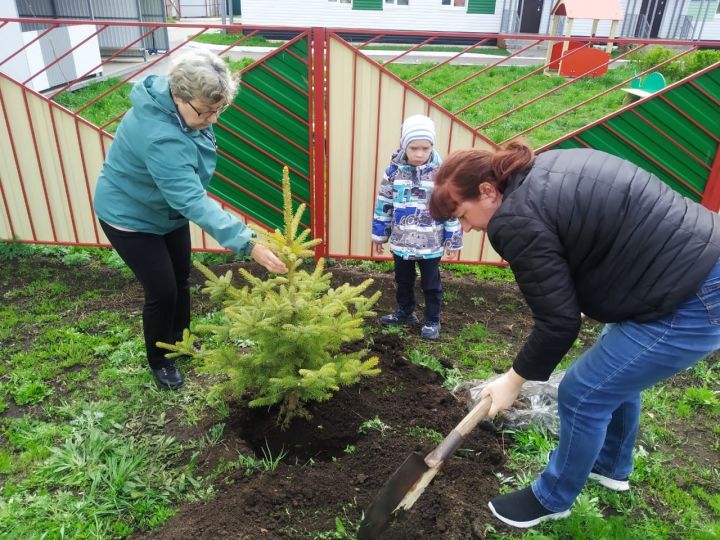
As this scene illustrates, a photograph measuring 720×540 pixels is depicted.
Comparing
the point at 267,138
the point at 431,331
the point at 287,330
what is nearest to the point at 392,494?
the point at 287,330

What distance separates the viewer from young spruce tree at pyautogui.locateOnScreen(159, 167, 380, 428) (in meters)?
2.45

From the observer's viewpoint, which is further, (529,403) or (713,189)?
(713,189)

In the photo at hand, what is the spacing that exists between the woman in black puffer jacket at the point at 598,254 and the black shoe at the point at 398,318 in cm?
191

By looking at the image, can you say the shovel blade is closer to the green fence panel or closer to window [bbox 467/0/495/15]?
the green fence panel

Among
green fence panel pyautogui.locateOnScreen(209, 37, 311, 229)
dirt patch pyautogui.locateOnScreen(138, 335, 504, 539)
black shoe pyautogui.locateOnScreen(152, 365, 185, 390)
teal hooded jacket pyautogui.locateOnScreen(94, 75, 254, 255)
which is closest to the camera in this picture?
dirt patch pyautogui.locateOnScreen(138, 335, 504, 539)

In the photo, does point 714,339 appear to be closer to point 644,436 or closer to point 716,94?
point 644,436

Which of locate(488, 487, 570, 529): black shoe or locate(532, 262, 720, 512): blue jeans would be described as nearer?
locate(532, 262, 720, 512): blue jeans

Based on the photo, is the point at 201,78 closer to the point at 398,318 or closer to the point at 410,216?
the point at 410,216

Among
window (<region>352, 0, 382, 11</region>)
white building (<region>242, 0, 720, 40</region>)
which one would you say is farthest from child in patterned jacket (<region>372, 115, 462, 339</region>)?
window (<region>352, 0, 382, 11</region>)

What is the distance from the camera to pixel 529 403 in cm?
308

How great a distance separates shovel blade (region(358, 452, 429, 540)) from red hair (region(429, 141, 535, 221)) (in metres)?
0.97

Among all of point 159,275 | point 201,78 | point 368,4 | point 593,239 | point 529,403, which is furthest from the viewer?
point 368,4

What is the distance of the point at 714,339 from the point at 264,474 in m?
1.89

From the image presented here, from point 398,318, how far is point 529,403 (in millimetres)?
1171
